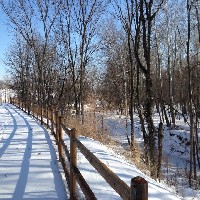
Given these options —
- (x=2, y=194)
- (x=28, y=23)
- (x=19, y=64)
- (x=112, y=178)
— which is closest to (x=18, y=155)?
(x=2, y=194)

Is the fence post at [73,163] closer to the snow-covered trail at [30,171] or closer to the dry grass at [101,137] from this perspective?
the snow-covered trail at [30,171]

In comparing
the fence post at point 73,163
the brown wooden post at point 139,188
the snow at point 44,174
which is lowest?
the snow at point 44,174

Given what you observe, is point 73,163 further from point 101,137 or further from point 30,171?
point 101,137

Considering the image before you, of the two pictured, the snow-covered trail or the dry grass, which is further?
the dry grass

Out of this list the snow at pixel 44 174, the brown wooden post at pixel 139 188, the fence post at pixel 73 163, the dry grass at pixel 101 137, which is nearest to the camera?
the brown wooden post at pixel 139 188

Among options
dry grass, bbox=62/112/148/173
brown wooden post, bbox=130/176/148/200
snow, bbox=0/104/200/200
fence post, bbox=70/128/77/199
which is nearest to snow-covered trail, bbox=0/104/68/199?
snow, bbox=0/104/200/200

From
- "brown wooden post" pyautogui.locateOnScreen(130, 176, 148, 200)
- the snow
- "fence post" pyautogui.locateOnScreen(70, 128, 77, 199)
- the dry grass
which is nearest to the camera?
"brown wooden post" pyautogui.locateOnScreen(130, 176, 148, 200)

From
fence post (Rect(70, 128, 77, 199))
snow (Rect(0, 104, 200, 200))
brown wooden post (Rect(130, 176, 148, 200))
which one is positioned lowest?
snow (Rect(0, 104, 200, 200))

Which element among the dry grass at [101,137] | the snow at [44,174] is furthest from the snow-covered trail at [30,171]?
the dry grass at [101,137]

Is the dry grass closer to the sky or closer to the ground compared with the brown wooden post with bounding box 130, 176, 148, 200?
closer to the ground

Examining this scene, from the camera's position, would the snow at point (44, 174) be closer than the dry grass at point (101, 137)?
Yes

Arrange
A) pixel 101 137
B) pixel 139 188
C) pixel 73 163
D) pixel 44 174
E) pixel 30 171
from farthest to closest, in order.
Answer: pixel 101 137, pixel 30 171, pixel 44 174, pixel 73 163, pixel 139 188

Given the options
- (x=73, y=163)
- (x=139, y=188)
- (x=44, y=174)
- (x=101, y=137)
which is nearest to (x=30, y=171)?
(x=44, y=174)

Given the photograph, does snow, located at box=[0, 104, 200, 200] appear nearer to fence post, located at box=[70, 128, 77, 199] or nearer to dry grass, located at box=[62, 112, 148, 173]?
fence post, located at box=[70, 128, 77, 199]
